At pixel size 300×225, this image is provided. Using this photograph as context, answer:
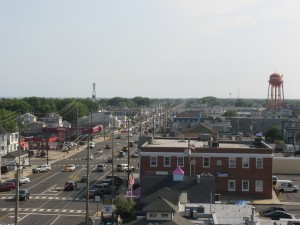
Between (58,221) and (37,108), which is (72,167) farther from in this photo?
(37,108)

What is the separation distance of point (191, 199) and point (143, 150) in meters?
14.3

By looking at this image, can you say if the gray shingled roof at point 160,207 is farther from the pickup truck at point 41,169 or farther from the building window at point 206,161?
the pickup truck at point 41,169

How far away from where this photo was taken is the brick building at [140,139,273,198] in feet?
172

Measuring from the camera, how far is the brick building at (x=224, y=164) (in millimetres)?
52500

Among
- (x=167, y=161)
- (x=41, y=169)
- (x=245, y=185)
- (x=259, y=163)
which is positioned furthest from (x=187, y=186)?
(x=41, y=169)

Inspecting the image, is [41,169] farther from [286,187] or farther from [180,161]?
[286,187]

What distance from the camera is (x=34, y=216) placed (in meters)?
43.3

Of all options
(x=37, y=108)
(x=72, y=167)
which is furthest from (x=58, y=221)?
→ (x=37, y=108)

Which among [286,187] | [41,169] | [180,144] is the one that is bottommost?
[41,169]

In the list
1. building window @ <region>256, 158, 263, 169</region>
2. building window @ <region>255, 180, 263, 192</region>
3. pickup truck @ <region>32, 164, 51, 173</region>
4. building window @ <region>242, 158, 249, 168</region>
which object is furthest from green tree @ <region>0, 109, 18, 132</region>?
building window @ <region>255, 180, 263, 192</region>

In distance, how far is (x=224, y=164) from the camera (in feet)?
175

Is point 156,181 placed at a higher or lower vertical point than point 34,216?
higher

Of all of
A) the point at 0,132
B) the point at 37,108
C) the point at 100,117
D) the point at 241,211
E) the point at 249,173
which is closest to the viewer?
the point at 241,211

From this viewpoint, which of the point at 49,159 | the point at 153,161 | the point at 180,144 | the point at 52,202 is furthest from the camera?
the point at 49,159
